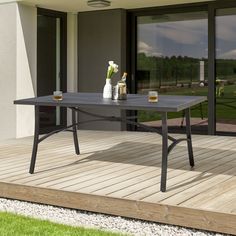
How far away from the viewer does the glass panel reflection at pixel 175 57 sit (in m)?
7.63

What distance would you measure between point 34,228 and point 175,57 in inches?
194

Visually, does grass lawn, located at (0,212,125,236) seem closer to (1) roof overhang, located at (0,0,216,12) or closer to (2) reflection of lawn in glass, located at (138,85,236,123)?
(2) reflection of lawn in glass, located at (138,85,236,123)

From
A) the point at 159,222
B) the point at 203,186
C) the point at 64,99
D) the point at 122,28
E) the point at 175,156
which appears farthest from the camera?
the point at 122,28

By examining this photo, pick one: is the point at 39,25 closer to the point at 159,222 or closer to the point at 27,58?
the point at 27,58

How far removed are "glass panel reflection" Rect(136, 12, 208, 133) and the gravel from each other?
4169mm

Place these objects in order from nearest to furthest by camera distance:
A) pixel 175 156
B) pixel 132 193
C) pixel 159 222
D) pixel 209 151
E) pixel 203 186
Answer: pixel 159 222, pixel 132 193, pixel 203 186, pixel 175 156, pixel 209 151

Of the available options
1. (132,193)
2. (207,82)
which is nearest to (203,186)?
(132,193)

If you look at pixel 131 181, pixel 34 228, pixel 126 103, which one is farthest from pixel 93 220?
pixel 126 103

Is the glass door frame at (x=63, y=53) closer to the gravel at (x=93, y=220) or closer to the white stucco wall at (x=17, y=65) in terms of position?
the white stucco wall at (x=17, y=65)

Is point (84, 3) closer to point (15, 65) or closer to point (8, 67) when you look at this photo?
point (15, 65)

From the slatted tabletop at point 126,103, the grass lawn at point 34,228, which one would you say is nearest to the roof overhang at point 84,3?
the slatted tabletop at point 126,103

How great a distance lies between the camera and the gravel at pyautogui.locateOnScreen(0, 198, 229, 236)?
3.29m

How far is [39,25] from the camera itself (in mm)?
8102

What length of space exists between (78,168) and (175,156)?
126 centimetres
